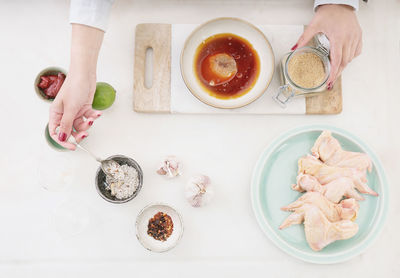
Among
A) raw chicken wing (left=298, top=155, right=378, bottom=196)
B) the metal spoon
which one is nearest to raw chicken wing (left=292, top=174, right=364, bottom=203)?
raw chicken wing (left=298, top=155, right=378, bottom=196)

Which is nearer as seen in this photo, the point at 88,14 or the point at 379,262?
the point at 88,14

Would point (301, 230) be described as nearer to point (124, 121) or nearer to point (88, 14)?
point (124, 121)

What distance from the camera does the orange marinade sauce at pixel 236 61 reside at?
943mm

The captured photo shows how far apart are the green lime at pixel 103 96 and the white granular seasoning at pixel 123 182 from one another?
6.8 inches

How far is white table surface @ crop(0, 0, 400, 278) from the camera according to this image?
933 mm

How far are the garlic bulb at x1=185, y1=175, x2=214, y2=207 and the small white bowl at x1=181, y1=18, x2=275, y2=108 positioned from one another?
203mm

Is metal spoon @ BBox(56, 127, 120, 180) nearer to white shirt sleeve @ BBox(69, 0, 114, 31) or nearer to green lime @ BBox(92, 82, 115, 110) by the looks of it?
green lime @ BBox(92, 82, 115, 110)

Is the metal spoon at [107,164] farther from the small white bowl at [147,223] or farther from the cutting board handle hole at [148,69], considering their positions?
the cutting board handle hole at [148,69]

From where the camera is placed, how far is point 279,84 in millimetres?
966

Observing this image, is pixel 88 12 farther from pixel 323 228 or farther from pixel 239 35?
pixel 323 228

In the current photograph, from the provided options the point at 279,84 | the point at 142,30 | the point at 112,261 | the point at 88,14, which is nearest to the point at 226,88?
the point at 279,84

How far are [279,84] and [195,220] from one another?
446 millimetres

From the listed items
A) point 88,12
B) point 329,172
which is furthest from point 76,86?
point 329,172

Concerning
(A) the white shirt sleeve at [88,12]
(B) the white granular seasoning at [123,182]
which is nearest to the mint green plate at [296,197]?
(B) the white granular seasoning at [123,182]
